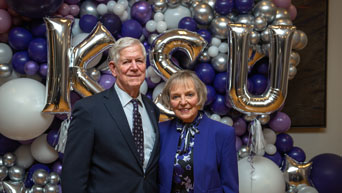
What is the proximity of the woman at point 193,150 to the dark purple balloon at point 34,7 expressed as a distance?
1.46m

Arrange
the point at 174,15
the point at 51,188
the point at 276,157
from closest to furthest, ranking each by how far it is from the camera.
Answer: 1. the point at 51,188
2. the point at 174,15
3. the point at 276,157

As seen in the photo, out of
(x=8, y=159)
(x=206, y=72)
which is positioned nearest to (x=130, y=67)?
(x=206, y=72)

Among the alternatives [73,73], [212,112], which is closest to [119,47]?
[73,73]

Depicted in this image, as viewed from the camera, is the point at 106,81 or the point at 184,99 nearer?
the point at 184,99

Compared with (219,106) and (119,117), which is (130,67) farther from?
(219,106)

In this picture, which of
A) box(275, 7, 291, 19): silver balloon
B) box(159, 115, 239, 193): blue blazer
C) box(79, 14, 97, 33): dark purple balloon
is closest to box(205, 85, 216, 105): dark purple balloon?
box(275, 7, 291, 19): silver balloon

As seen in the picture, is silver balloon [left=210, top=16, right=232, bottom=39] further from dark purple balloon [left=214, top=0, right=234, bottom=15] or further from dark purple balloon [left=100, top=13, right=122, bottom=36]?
dark purple balloon [left=100, top=13, right=122, bottom=36]

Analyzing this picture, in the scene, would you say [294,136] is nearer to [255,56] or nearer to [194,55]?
[255,56]

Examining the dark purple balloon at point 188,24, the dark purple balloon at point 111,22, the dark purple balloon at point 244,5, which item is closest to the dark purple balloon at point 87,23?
the dark purple balloon at point 111,22

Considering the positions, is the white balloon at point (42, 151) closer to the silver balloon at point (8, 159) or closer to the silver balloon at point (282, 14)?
the silver balloon at point (8, 159)

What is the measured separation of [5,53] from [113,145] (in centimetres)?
174

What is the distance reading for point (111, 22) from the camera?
109 inches

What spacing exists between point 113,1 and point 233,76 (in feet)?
3.99

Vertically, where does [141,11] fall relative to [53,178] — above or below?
above
